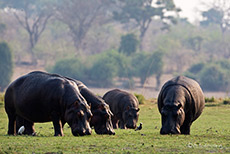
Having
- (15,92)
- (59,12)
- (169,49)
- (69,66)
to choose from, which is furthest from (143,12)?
(15,92)

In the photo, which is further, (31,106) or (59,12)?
(59,12)

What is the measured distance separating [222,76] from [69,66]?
15.7 metres

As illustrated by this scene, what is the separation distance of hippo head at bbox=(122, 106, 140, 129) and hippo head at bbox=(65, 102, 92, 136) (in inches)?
206

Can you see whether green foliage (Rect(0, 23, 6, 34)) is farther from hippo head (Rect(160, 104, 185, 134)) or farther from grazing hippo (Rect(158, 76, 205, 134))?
hippo head (Rect(160, 104, 185, 134))

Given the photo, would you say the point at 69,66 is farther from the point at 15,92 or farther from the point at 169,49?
the point at 15,92

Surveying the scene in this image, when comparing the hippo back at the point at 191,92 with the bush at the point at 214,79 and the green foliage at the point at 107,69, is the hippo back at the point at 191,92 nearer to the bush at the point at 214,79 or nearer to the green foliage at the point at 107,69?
the green foliage at the point at 107,69

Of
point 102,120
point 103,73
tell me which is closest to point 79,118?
point 102,120

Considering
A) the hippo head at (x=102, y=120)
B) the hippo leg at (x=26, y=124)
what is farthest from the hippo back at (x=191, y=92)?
the hippo leg at (x=26, y=124)

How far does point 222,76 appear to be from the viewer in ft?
163

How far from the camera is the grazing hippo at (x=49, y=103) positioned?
853 cm

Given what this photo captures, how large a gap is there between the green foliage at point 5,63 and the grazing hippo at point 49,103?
37099mm

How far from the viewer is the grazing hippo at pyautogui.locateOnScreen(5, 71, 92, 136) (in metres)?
8.53

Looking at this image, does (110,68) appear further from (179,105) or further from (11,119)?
(179,105)

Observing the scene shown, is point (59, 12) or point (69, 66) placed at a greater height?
point (59, 12)
